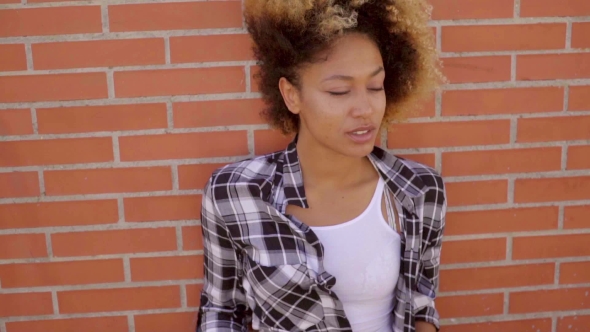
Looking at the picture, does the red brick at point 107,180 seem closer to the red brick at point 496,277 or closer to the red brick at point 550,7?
the red brick at point 496,277

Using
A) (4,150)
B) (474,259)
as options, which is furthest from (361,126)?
(4,150)

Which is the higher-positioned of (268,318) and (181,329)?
(268,318)

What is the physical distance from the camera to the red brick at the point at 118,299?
7.27 feet

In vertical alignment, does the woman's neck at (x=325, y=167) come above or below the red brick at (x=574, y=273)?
above

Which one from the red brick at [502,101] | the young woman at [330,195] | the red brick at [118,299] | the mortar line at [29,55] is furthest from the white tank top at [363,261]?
the mortar line at [29,55]

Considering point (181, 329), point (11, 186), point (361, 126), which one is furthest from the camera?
point (181, 329)

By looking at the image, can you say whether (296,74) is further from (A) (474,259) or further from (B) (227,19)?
(A) (474,259)

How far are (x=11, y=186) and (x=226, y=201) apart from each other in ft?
2.64

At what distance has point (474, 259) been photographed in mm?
2314

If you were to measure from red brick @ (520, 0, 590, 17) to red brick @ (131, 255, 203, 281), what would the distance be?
151 cm

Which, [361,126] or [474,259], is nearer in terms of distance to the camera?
[361,126]

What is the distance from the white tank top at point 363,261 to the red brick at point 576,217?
29.6 inches

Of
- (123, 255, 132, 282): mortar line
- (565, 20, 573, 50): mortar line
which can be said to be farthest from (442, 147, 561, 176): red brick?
(123, 255, 132, 282): mortar line

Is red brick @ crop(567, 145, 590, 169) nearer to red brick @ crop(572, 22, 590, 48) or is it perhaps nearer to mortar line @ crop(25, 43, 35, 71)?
red brick @ crop(572, 22, 590, 48)
